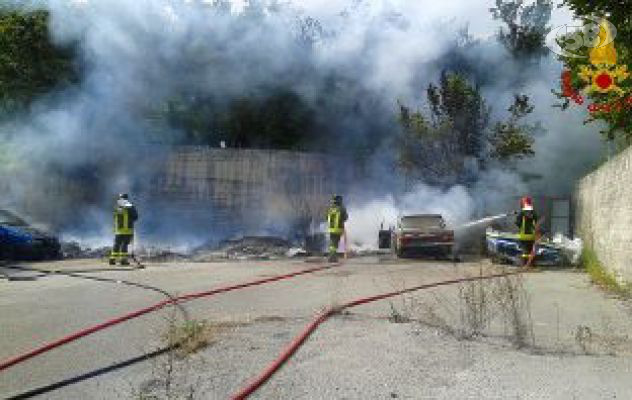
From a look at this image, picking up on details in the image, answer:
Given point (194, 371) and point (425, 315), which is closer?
point (194, 371)

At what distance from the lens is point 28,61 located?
2789cm

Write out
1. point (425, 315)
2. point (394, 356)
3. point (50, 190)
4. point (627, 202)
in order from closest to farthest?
point (394, 356) < point (425, 315) < point (627, 202) < point (50, 190)

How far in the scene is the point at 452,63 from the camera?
31906mm

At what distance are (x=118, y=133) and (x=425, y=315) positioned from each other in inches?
830

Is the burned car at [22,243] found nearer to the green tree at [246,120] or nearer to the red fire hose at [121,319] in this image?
the green tree at [246,120]

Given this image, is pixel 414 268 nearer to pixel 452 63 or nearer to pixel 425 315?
pixel 425 315

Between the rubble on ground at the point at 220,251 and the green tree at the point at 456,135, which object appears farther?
the green tree at the point at 456,135

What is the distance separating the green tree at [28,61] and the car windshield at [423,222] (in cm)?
1335

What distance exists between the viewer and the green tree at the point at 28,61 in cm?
2731

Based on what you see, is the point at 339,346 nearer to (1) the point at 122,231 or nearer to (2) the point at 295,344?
(2) the point at 295,344

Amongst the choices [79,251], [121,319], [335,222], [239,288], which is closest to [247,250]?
[335,222]

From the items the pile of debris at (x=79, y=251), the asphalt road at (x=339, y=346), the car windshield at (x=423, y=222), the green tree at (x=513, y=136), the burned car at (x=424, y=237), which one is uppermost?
the green tree at (x=513, y=136)

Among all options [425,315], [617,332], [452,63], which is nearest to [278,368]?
[425,315]

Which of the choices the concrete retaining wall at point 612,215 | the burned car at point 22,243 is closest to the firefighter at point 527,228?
the concrete retaining wall at point 612,215
